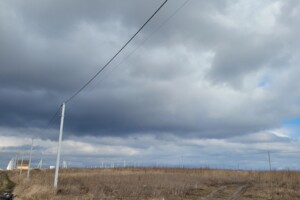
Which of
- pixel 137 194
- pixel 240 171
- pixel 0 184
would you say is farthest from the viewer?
pixel 240 171

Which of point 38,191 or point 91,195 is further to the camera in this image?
point 38,191

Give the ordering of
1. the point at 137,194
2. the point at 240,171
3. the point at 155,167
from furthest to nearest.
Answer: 1. the point at 155,167
2. the point at 240,171
3. the point at 137,194

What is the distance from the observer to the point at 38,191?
26375 millimetres

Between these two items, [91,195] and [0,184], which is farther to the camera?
[0,184]

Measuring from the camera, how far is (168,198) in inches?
910

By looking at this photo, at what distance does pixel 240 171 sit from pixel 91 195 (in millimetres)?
38835

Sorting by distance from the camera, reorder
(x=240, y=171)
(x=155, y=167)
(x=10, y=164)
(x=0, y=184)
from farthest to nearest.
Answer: (x=10, y=164) → (x=155, y=167) → (x=240, y=171) → (x=0, y=184)

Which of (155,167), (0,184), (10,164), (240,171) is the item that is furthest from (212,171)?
(10,164)

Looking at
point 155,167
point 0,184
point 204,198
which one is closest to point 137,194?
point 204,198

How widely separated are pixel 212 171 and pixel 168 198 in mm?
37256

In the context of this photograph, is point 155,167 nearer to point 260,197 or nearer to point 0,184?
point 0,184

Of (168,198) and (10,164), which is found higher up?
(10,164)

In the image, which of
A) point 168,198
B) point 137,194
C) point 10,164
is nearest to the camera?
point 168,198

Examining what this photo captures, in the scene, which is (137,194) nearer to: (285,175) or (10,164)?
(285,175)
